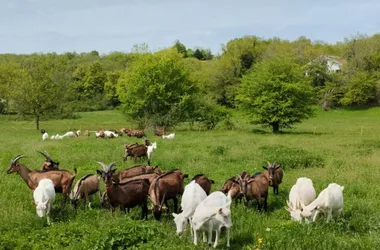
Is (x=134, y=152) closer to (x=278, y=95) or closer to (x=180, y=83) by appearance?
(x=278, y=95)

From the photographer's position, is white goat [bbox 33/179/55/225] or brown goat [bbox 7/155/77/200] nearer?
white goat [bbox 33/179/55/225]

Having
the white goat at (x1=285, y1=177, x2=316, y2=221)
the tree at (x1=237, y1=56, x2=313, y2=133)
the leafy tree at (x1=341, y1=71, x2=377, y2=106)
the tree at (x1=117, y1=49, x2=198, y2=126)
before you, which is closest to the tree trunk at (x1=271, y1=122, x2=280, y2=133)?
the tree at (x1=237, y1=56, x2=313, y2=133)

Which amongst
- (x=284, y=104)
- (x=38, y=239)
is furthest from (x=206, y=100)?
(x=38, y=239)

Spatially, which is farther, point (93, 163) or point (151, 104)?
point (151, 104)

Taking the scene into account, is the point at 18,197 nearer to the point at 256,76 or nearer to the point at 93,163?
the point at 93,163

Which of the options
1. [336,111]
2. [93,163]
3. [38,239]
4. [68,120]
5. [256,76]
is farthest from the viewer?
[336,111]

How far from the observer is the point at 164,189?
35.0 feet

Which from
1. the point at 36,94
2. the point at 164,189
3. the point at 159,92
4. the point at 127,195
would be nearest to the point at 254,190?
the point at 164,189

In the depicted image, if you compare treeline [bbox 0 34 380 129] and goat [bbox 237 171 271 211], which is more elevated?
treeline [bbox 0 34 380 129]

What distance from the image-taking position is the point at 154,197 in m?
10.2

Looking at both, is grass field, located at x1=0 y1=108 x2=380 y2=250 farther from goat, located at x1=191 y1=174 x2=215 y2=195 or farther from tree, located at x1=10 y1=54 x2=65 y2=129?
tree, located at x1=10 y1=54 x2=65 y2=129

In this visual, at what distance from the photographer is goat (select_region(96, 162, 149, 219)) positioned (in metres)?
10.4

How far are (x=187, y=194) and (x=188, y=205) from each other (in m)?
0.39

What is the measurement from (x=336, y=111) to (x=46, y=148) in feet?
155
